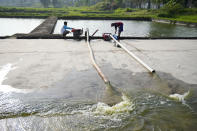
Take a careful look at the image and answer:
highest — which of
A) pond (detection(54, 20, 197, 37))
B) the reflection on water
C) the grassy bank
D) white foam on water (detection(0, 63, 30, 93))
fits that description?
the grassy bank

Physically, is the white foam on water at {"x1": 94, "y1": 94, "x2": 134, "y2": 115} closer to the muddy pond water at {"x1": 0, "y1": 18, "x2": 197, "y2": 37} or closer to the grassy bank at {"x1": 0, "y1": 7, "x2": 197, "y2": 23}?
the muddy pond water at {"x1": 0, "y1": 18, "x2": 197, "y2": 37}

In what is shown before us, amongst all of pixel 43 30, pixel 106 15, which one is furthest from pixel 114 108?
pixel 106 15

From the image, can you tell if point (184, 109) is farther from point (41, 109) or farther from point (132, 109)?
point (41, 109)

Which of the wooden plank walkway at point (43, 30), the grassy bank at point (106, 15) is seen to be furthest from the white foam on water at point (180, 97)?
the grassy bank at point (106, 15)

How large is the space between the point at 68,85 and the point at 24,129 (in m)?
1.63

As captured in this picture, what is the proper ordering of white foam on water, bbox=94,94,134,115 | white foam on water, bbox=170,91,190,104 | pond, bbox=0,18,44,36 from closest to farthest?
white foam on water, bbox=94,94,134,115 < white foam on water, bbox=170,91,190,104 < pond, bbox=0,18,44,36

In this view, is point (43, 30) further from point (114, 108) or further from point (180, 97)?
point (180, 97)

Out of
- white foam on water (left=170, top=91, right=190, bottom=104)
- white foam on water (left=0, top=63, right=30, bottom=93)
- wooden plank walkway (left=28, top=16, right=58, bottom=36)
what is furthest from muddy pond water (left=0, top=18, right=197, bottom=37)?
white foam on water (left=170, top=91, right=190, bottom=104)

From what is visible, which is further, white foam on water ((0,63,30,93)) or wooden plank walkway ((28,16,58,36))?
wooden plank walkway ((28,16,58,36))

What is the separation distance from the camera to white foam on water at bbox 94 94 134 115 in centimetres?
308

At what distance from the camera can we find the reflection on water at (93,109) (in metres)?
2.76

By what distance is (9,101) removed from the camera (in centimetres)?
330

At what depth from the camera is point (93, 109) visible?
3.16 meters

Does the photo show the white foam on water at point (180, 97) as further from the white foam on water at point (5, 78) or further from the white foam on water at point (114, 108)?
the white foam on water at point (5, 78)
